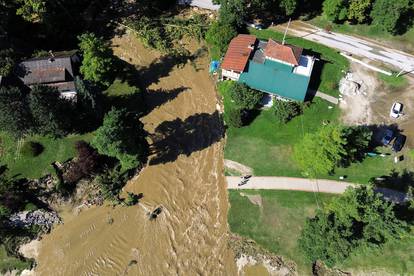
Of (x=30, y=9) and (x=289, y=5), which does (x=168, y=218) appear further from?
(x=289, y=5)

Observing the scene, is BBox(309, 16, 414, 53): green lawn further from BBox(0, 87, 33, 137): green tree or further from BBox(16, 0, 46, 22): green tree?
BBox(0, 87, 33, 137): green tree

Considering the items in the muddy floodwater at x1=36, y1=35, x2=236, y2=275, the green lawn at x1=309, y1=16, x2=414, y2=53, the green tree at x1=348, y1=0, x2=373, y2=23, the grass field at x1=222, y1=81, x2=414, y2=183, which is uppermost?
the green tree at x1=348, y1=0, x2=373, y2=23

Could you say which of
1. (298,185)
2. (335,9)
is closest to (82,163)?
(298,185)

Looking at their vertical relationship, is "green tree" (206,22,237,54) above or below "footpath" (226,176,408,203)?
above

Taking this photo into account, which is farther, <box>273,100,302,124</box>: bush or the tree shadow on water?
the tree shadow on water

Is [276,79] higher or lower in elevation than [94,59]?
lower

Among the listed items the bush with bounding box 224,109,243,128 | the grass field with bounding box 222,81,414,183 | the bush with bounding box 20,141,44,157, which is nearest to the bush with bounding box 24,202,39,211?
the bush with bounding box 20,141,44,157

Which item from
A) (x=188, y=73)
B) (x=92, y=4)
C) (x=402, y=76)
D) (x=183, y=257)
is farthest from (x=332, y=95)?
(x=92, y=4)
